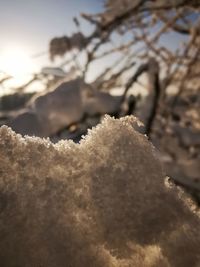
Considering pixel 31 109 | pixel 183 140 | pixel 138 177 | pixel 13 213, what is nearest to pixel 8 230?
pixel 13 213

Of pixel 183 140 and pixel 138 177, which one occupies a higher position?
pixel 183 140

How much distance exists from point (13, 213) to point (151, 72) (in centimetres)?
199

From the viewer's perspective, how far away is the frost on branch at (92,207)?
54 cm

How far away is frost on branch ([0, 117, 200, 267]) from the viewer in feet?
1.78

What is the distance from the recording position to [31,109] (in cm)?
190

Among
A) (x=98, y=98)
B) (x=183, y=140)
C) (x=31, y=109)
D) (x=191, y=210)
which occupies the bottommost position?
(x=191, y=210)

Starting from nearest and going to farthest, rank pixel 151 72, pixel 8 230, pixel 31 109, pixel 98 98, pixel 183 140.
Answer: pixel 8 230 < pixel 31 109 < pixel 98 98 < pixel 151 72 < pixel 183 140

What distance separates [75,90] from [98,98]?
0.28 meters

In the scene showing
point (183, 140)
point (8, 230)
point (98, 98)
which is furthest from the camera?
point (183, 140)

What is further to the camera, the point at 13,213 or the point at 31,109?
the point at 31,109

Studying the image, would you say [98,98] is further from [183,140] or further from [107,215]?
[107,215]

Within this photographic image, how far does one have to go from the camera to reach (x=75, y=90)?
6.57ft

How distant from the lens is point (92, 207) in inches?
22.5

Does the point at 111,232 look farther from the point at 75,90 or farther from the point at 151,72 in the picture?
the point at 151,72
